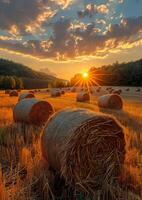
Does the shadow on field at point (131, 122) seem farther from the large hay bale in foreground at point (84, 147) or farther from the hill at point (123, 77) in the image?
the hill at point (123, 77)

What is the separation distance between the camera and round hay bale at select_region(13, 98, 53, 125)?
38.7 ft

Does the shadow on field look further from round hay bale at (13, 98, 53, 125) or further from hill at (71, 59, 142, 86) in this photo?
hill at (71, 59, 142, 86)

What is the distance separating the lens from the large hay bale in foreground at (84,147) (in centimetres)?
538

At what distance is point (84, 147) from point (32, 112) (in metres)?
6.39

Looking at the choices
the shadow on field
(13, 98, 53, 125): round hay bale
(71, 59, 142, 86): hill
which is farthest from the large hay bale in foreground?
(71, 59, 142, 86): hill

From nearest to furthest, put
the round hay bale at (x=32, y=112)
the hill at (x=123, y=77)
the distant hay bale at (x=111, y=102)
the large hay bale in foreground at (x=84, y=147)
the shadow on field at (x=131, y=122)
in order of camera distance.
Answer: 1. the large hay bale in foreground at (x=84, y=147)
2. the shadow on field at (x=131, y=122)
3. the round hay bale at (x=32, y=112)
4. the distant hay bale at (x=111, y=102)
5. the hill at (x=123, y=77)

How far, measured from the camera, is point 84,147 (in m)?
5.63

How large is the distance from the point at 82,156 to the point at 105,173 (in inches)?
22.1

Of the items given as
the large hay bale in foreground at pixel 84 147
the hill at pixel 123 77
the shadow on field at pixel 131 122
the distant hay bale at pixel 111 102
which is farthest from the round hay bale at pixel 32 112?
the hill at pixel 123 77

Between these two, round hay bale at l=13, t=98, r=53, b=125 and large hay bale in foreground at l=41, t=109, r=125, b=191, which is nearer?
large hay bale in foreground at l=41, t=109, r=125, b=191

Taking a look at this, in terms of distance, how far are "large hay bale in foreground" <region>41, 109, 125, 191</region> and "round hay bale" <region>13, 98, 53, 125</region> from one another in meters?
5.64

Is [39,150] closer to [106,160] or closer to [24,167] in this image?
[24,167]

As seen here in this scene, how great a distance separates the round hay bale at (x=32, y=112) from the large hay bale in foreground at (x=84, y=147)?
A: 18.5ft

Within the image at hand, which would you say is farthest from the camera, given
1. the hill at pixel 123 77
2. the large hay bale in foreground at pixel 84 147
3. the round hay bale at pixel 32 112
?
the hill at pixel 123 77
